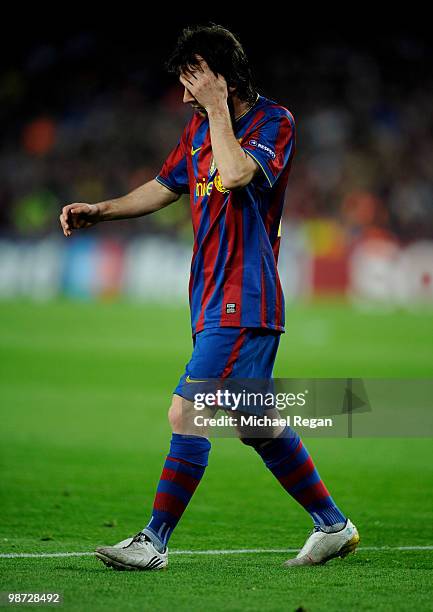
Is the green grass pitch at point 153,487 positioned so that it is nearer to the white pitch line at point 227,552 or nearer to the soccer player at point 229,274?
the white pitch line at point 227,552

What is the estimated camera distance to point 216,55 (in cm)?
475

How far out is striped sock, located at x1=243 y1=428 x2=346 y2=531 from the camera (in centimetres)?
489

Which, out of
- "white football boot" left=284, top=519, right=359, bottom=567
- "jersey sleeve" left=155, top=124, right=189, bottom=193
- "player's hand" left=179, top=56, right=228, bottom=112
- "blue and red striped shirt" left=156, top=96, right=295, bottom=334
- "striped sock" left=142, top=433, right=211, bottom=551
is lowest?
"white football boot" left=284, top=519, right=359, bottom=567

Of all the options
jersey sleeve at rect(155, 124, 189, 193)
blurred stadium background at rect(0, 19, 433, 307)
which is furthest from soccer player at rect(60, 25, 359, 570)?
blurred stadium background at rect(0, 19, 433, 307)

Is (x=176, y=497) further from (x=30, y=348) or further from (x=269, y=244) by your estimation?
(x=30, y=348)

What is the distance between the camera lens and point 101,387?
498 inches

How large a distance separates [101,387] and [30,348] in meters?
3.79

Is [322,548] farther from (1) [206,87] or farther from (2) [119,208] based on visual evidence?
(1) [206,87]

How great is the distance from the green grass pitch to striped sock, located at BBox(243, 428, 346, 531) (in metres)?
0.24

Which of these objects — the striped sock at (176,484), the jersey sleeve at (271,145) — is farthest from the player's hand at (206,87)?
the striped sock at (176,484)

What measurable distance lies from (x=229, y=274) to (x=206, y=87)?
2.57ft

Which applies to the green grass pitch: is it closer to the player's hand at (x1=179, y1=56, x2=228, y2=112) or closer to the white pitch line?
the white pitch line

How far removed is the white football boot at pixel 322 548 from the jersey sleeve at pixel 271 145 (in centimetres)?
153

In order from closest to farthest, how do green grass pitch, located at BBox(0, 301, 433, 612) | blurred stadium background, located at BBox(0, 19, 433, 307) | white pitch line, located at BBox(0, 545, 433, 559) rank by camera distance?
green grass pitch, located at BBox(0, 301, 433, 612) → white pitch line, located at BBox(0, 545, 433, 559) → blurred stadium background, located at BBox(0, 19, 433, 307)
